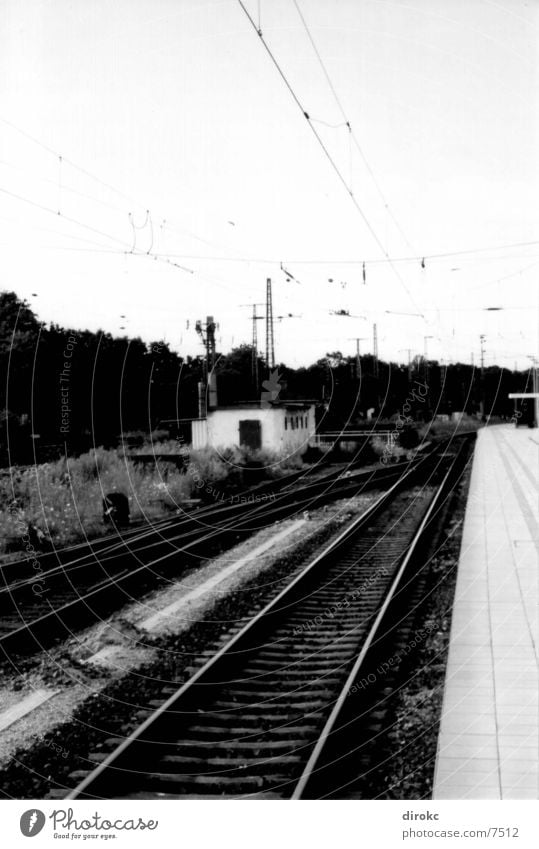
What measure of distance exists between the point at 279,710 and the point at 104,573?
104 inches

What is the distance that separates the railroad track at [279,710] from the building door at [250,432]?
5.98 m

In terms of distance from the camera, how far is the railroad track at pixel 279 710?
8.38ft

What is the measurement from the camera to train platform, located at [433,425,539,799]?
2617 mm

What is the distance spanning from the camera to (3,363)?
27.4ft

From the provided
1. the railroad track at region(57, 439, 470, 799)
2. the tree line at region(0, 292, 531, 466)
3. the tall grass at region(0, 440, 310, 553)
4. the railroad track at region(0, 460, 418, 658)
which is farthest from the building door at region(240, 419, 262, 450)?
the railroad track at region(57, 439, 470, 799)

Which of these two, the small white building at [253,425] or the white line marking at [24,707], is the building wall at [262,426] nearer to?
the small white building at [253,425]

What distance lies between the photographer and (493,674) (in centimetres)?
356

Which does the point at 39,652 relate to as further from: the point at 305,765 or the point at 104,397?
the point at 104,397

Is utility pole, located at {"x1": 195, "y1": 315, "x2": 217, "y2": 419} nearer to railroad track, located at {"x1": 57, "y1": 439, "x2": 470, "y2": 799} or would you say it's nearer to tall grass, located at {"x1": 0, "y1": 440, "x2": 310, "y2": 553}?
tall grass, located at {"x1": 0, "y1": 440, "x2": 310, "y2": 553}

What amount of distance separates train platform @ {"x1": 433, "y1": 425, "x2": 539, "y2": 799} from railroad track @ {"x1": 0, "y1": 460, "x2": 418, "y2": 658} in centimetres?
213

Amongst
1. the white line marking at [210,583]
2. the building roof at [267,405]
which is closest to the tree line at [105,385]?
the building roof at [267,405]

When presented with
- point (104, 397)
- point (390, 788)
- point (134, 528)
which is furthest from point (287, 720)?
point (104, 397)

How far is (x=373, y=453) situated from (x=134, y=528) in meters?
10.4

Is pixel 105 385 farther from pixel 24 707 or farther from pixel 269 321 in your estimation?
pixel 24 707
